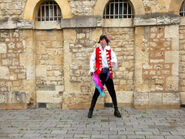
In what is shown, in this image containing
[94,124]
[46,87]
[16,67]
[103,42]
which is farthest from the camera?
[46,87]

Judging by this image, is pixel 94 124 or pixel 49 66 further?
pixel 49 66

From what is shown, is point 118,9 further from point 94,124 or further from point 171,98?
point 94,124

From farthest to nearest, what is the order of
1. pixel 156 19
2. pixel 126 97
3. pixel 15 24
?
pixel 15 24 < pixel 126 97 < pixel 156 19

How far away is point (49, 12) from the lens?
21.1ft

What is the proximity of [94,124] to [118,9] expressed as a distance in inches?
→ 145

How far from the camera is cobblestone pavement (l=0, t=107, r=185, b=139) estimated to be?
12.8 ft

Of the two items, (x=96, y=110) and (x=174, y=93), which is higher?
(x=174, y=93)

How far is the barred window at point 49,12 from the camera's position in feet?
21.0

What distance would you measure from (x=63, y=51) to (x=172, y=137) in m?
4.01

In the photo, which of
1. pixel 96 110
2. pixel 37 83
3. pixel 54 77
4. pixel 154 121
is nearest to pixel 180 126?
pixel 154 121

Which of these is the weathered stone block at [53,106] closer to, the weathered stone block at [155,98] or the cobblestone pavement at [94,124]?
the cobblestone pavement at [94,124]

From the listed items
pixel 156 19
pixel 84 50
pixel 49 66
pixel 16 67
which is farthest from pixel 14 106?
pixel 156 19

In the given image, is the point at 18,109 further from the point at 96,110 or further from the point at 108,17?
the point at 108,17

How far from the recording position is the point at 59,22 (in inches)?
243
